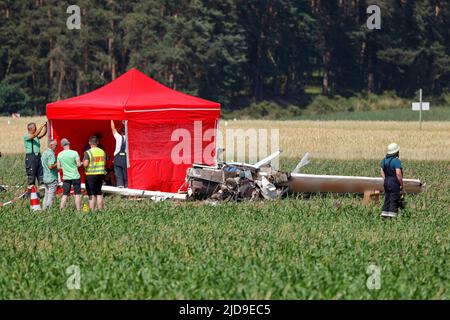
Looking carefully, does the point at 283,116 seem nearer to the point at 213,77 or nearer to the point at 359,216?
the point at 213,77

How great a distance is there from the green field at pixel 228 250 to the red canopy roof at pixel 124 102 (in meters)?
2.11

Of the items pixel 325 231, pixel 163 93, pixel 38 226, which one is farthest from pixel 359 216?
pixel 163 93

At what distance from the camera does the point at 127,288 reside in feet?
41.6

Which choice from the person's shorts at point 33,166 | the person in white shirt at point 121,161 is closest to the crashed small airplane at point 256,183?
the person in white shirt at point 121,161

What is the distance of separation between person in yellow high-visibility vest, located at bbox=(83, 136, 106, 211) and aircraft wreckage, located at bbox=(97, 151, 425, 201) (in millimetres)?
2498

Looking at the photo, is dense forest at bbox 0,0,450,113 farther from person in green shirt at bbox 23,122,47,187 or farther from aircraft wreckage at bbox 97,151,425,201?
aircraft wreckage at bbox 97,151,425,201

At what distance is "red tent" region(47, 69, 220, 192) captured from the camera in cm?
2453

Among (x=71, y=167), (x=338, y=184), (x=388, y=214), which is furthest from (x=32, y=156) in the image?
(x=388, y=214)

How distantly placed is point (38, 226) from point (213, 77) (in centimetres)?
6952

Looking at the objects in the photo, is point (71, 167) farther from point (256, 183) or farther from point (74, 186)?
point (256, 183)

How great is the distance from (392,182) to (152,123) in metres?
7.32

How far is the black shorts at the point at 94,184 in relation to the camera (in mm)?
20891

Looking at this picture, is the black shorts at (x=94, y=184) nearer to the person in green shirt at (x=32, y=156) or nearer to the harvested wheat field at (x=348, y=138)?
the person in green shirt at (x=32, y=156)
